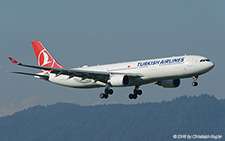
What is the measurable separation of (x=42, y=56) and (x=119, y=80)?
22778 mm

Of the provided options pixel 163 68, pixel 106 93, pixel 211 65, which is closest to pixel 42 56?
pixel 106 93

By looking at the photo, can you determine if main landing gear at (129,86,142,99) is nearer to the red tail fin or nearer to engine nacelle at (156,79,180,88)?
engine nacelle at (156,79,180,88)

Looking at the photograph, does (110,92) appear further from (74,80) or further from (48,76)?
(48,76)

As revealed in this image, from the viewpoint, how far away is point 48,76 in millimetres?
82688

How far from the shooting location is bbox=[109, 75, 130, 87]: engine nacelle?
7031 centimetres

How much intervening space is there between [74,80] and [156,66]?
1578cm

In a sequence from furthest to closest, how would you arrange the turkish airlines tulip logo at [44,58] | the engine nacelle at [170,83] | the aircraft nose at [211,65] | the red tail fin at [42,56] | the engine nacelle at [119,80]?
1. the turkish airlines tulip logo at [44,58]
2. the red tail fin at [42,56]
3. the engine nacelle at [170,83]
4. the engine nacelle at [119,80]
5. the aircraft nose at [211,65]

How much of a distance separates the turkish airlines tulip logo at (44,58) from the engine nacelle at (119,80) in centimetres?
1921

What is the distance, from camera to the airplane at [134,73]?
67375 millimetres

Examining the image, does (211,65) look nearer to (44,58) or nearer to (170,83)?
(170,83)

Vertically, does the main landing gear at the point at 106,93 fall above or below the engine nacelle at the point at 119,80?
below

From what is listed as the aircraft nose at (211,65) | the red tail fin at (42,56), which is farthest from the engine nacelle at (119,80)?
the red tail fin at (42,56)

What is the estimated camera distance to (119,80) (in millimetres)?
70500

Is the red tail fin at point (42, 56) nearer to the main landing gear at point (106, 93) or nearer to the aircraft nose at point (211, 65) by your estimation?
the main landing gear at point (106, 93)
